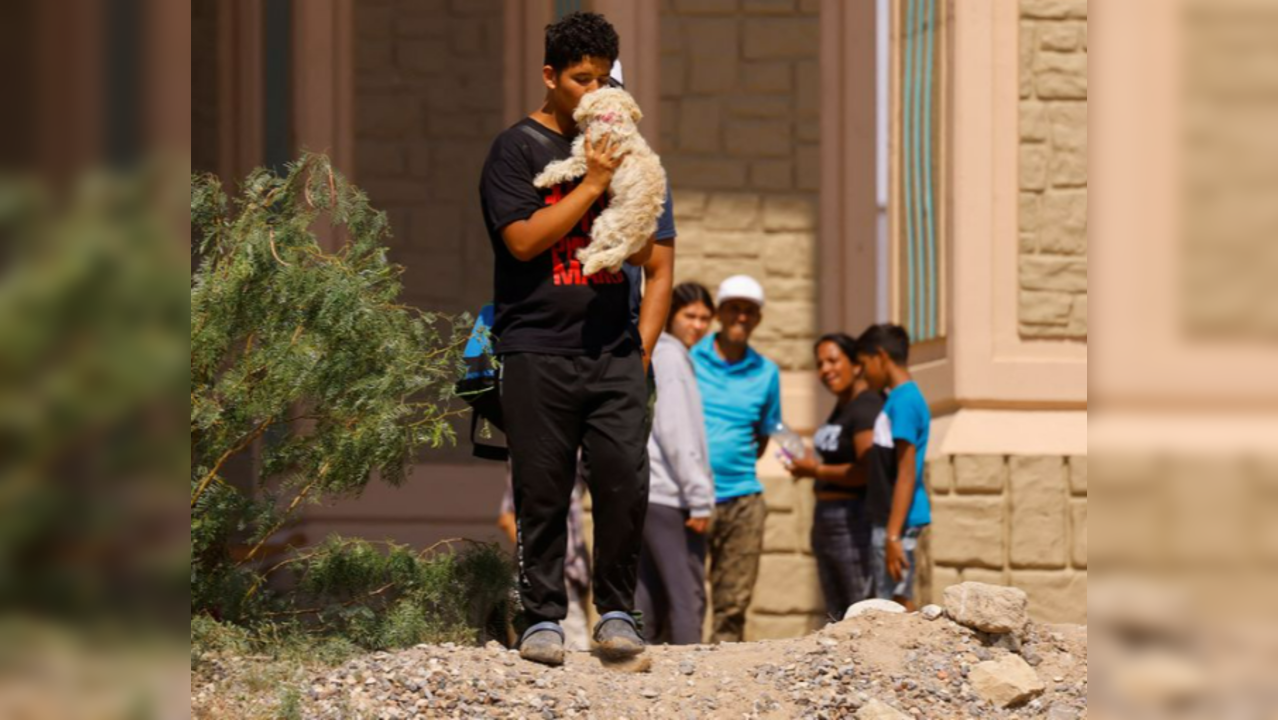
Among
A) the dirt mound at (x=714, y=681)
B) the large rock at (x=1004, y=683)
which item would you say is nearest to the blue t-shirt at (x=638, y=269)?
the dirt mound at (x=714, y=681)

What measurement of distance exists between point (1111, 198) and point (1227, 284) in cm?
50

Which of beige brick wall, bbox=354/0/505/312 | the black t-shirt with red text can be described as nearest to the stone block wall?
beige brick wall, bbox=354/0/505/312

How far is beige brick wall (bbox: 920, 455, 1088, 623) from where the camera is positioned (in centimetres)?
905

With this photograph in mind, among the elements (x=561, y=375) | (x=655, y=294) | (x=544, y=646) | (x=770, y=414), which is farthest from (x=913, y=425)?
(x=544, y=646)

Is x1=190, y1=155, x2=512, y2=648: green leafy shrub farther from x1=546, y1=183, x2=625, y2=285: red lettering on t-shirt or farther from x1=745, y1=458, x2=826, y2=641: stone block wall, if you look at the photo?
x1=745, y1=458, x2=826, y2=641: stone block wall

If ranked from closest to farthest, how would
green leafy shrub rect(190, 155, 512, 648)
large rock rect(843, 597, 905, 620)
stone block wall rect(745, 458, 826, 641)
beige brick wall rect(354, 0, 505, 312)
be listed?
green leafy shrub rect(190, 155, 512, 648) → large rock rect(843, 597, 905, 620) → stone block wall rect(745, 458, 826, 641) → beige brick wall rect(354, 0, 505, 312)

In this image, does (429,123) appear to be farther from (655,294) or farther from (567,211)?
(567,211)

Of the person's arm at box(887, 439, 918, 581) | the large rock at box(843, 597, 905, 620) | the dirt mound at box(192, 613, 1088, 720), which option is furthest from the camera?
the person's arm at box(887, 439, 918, 581)

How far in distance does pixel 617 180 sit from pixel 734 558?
9.98 ft

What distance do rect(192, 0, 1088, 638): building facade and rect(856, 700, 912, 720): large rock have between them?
3.84 m

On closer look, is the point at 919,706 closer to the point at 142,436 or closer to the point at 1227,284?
the point at 1227,284

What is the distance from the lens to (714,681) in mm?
5457

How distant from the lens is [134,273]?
190 cm

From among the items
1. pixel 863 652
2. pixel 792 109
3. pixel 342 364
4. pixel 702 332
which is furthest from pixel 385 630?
pixel 792 109
